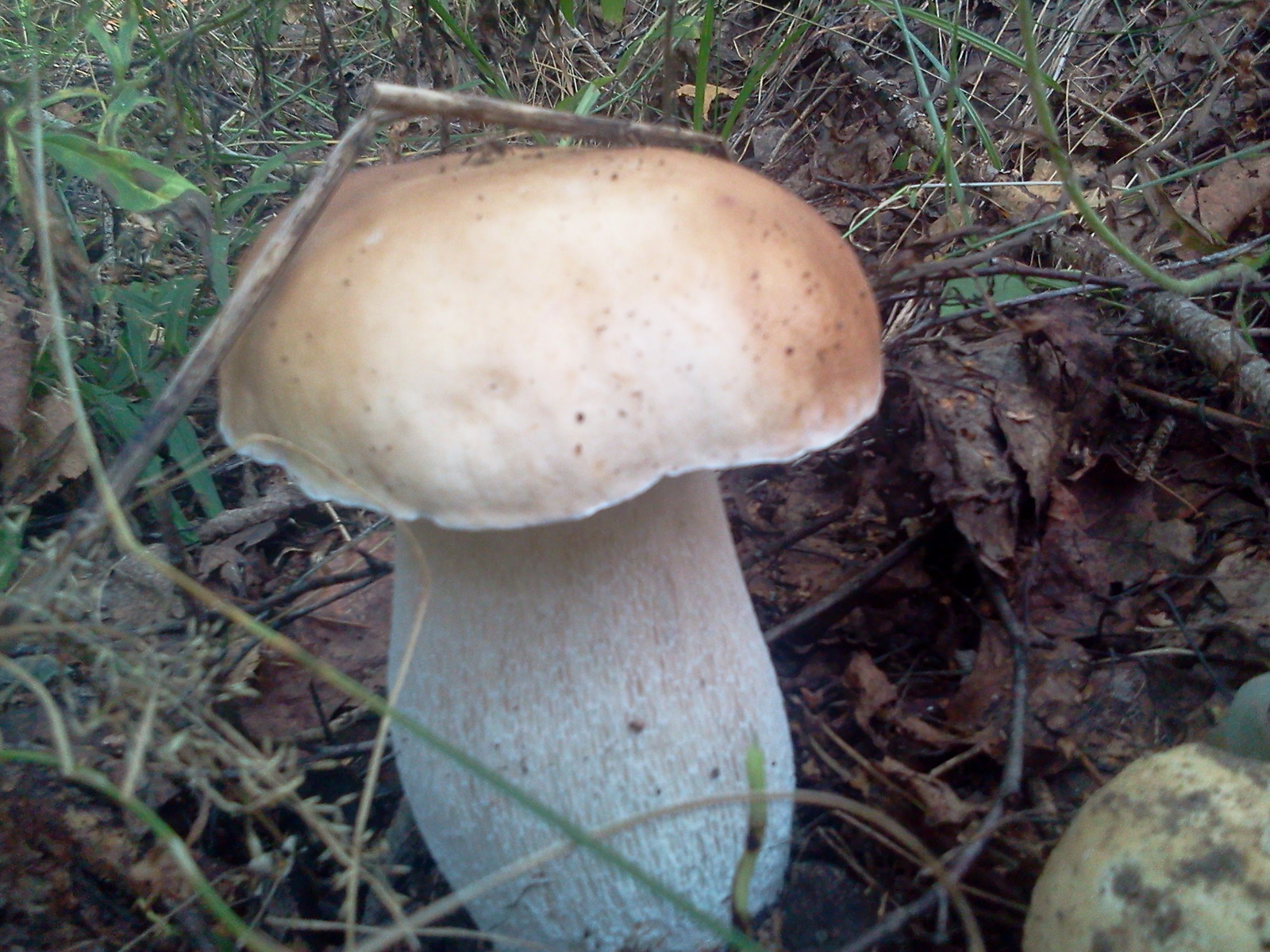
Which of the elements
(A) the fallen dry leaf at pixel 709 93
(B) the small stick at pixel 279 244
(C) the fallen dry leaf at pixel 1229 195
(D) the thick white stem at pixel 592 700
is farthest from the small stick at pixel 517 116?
(A) the fallen dry leaf at pixel 709 93

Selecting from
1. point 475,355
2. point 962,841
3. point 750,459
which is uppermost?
point 475,355

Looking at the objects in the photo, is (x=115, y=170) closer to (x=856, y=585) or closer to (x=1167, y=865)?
(x=856, y=585)

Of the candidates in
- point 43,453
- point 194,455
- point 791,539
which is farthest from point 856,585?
point 43,453

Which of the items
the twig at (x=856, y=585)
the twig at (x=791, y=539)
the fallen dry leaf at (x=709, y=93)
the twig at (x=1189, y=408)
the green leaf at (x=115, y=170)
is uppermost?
the green leaf at (x=115, y=170)

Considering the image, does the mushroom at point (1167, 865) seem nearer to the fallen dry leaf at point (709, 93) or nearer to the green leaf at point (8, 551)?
the green leaf at point (8, 551)

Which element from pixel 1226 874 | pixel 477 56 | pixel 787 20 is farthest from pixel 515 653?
pixel 787 20

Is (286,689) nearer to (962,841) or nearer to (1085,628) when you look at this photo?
(962,841)
